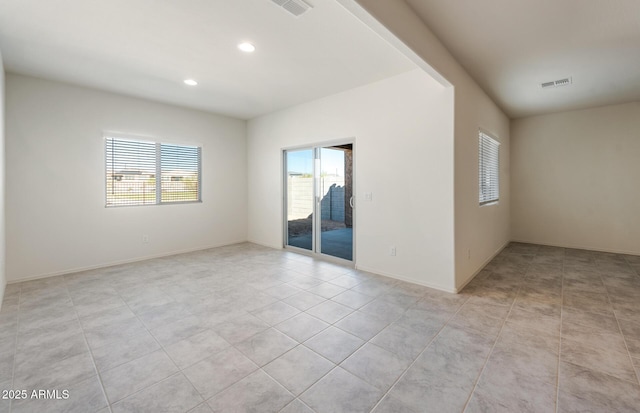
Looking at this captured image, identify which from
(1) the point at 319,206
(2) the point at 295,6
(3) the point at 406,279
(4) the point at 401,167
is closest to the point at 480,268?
(3) the point at 406,279

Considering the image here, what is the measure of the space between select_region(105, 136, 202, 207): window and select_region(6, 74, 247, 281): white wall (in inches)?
5.4

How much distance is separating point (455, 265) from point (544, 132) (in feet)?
15.1

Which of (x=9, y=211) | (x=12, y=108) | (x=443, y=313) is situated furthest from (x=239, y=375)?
(x=12, y=108)

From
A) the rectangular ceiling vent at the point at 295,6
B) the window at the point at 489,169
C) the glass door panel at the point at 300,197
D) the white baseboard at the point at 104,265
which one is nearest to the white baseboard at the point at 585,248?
the window at the point at 489,169

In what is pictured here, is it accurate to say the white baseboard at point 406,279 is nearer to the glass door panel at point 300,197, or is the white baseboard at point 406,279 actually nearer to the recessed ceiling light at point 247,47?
the glass door panel at point 300,197

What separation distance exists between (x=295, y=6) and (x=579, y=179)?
6366 millimetres

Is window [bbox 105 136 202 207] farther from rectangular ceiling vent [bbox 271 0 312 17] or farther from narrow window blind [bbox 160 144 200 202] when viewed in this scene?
rectangular ceiling vent [bbox 271 0 312 17]

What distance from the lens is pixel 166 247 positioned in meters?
5.24

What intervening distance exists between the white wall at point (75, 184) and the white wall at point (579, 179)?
689cm

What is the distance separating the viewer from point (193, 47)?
→ 3.07 m

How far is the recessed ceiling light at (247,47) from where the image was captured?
2992 mm

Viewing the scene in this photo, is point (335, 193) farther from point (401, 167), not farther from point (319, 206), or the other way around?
point (401, 167)

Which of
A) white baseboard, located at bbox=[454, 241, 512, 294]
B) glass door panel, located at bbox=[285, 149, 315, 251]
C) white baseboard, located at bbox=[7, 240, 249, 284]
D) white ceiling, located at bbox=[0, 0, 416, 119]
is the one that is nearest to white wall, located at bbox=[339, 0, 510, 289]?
white baseboard, located at bbox=[454, 241, 512, 294]

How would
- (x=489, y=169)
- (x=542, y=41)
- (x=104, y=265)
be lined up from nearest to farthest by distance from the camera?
(x=542, y=41)
(x=104, y=265)
(x=489, y=169)
